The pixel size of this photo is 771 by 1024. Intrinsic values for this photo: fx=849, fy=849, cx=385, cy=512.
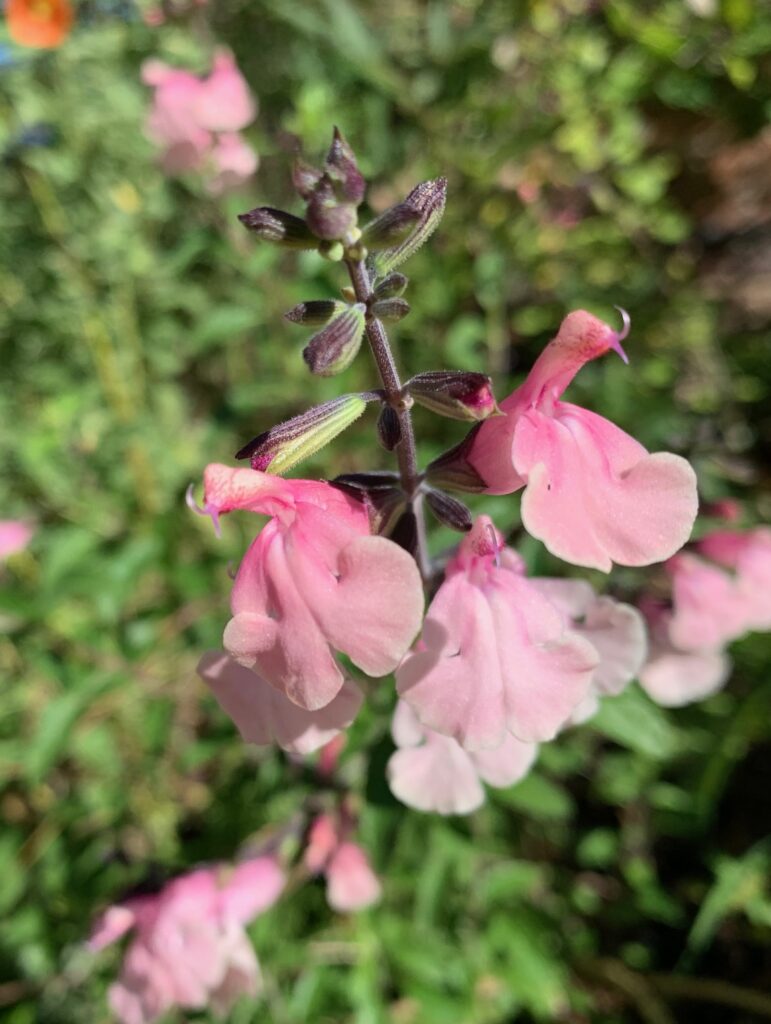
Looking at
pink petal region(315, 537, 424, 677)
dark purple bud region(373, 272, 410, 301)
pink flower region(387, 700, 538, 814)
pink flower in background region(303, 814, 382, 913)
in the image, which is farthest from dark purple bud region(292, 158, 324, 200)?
pink flower in background region(303, 814, 382, 913)

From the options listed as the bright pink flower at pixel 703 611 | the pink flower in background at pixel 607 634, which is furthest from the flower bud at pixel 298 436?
the bright pink flower at pixel 703 611

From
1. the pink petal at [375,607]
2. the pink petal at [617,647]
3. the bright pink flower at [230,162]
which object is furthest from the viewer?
the bright pink flower at [230,162]

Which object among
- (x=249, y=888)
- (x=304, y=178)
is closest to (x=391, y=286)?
(x=304, y=178)

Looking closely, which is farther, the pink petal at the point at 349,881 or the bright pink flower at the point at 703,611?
the pink petal at the point at 349,881

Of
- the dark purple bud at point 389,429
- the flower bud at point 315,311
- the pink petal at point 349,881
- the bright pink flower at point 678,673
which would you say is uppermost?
the flower bud at point 315,311

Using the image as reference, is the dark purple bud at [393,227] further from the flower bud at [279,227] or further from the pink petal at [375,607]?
the pink petal at [375,607]

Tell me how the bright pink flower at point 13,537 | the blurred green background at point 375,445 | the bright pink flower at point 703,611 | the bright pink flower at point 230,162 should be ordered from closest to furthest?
the bright pink flower at point 703,611
the blurred green background at point 375,445
the bright pink flower at point 230,162
the bright pink flower at point 13,537

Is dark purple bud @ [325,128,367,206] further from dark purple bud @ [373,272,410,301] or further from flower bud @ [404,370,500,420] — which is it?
flower bud @ [404,370,500,420]

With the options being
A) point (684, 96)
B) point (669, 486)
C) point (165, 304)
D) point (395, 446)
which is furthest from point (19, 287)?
point (669, 486)
